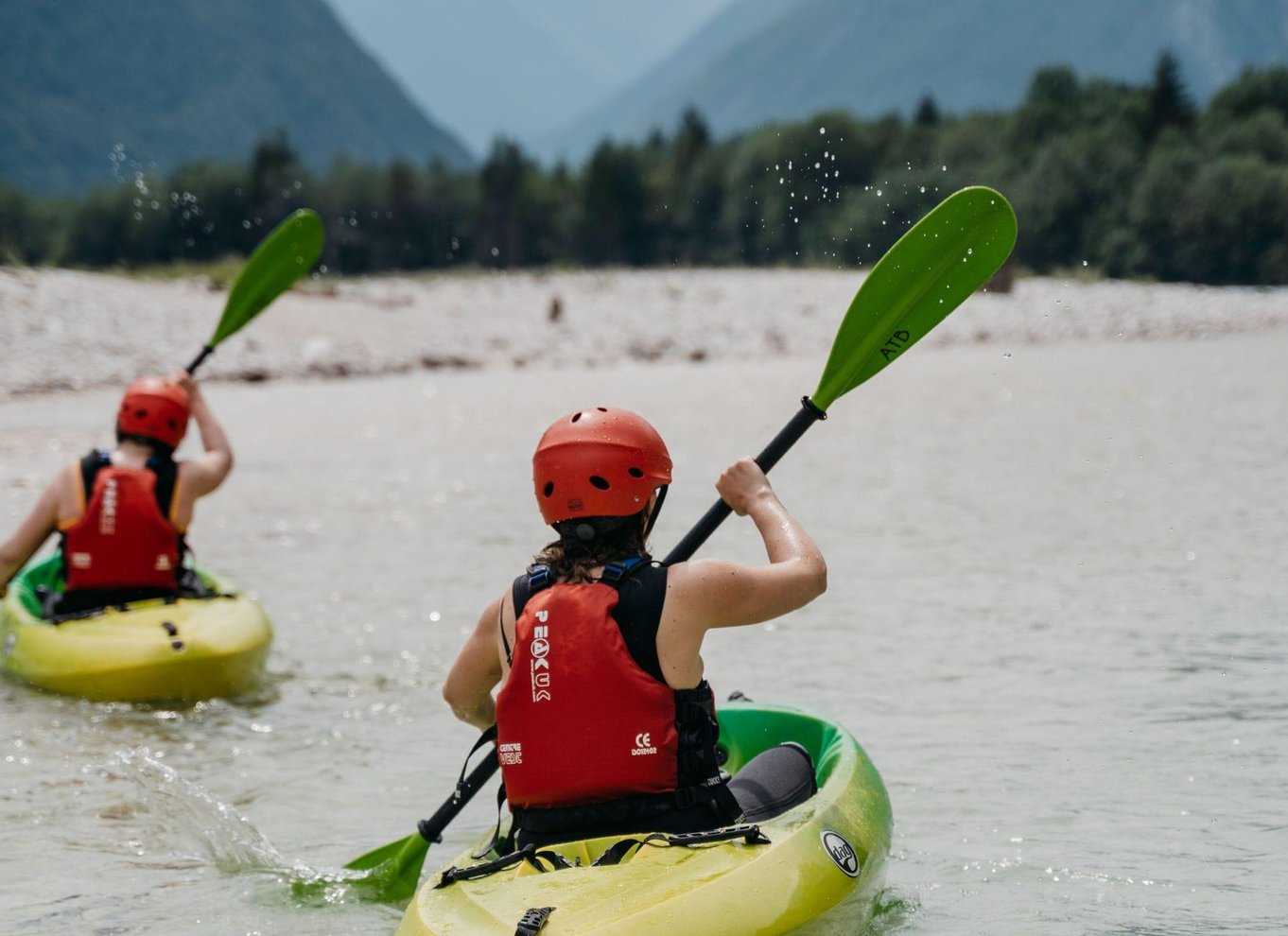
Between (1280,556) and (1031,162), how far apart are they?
3941 centimetres

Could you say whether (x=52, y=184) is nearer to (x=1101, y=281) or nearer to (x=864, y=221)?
(x=864, y=221)

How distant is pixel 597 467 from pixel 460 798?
133 centimetres

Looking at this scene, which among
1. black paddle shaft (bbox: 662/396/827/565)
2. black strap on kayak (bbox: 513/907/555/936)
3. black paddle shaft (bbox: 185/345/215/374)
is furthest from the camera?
black paddle shaft (bbox: 185/345/215/374)

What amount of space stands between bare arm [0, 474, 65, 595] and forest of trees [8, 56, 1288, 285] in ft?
62.8

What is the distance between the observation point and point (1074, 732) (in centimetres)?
570

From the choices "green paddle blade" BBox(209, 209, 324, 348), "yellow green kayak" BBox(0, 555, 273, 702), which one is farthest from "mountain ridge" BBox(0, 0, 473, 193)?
"yellow green kayak" BBox(0, 555, 273, 702)

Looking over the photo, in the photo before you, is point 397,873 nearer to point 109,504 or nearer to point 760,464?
point 760,464

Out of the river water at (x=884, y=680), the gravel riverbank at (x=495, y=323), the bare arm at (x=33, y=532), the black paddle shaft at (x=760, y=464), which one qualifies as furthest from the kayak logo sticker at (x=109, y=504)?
the gravel riverbank at (x=495, y=323)

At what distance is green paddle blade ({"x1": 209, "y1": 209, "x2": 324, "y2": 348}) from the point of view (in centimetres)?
753

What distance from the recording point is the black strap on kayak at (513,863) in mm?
3141

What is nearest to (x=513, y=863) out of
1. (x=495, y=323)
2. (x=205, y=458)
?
(x=205, y=458)

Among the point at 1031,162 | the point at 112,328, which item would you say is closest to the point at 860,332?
the point at 112,328

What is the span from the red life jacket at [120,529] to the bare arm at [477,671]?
3026 millimetres

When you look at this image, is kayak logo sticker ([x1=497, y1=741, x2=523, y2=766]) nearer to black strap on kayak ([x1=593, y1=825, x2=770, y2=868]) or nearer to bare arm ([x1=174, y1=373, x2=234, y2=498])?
black strap on kayak ([x1=593, y1=825, x2=770, y2=868])
